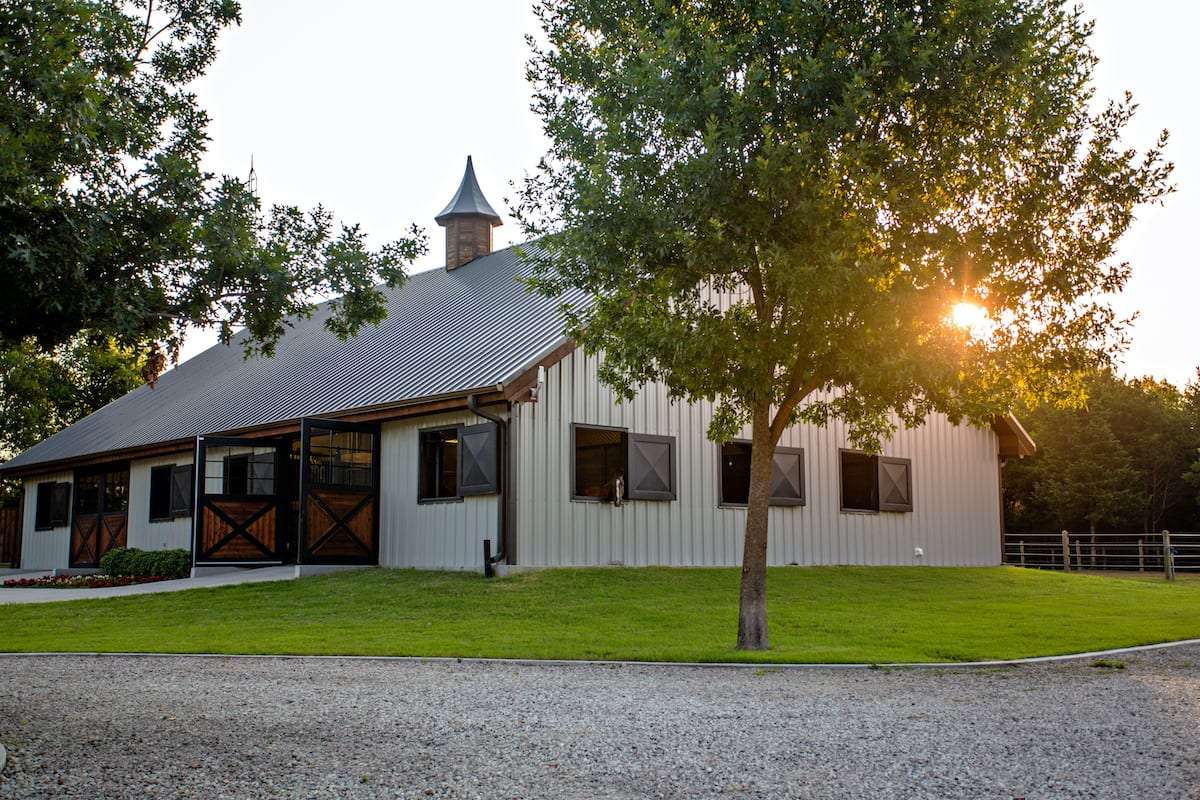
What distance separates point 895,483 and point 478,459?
9660 mm

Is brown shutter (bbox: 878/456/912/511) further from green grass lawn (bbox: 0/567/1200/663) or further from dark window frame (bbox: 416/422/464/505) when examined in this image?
dark window frame (bbox: 416/422/464/505)

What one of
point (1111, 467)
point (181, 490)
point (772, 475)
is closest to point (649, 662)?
point (772, 475)

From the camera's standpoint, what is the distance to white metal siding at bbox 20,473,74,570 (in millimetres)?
26203

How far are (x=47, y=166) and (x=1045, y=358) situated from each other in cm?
864

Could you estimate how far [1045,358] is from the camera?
10.8 m

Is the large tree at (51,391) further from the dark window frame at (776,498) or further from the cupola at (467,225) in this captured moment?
the dark window frame at (776,498)

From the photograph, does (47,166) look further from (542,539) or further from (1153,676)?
(542,539)

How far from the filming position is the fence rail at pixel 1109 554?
88.2 ft

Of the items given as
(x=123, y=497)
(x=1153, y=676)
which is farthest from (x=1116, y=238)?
(x=123, y=497)

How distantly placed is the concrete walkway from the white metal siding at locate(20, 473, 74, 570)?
7.97 m

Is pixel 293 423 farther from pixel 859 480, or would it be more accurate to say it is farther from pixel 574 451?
pixel 859 480

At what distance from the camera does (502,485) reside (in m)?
16.1

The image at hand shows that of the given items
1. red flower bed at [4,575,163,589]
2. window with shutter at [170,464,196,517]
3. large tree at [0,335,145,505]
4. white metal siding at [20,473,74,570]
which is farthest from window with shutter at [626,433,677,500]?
large tree at [0,335,145,505]

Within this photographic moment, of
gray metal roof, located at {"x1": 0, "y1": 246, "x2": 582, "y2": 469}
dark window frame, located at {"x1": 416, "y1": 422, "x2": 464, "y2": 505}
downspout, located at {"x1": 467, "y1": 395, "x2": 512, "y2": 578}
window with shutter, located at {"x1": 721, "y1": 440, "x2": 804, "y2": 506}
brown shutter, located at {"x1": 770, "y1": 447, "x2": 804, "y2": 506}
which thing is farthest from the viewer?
brown shutter, located at {"x1": 770, "y1": 447, "x2": 804, "y2": 506}
